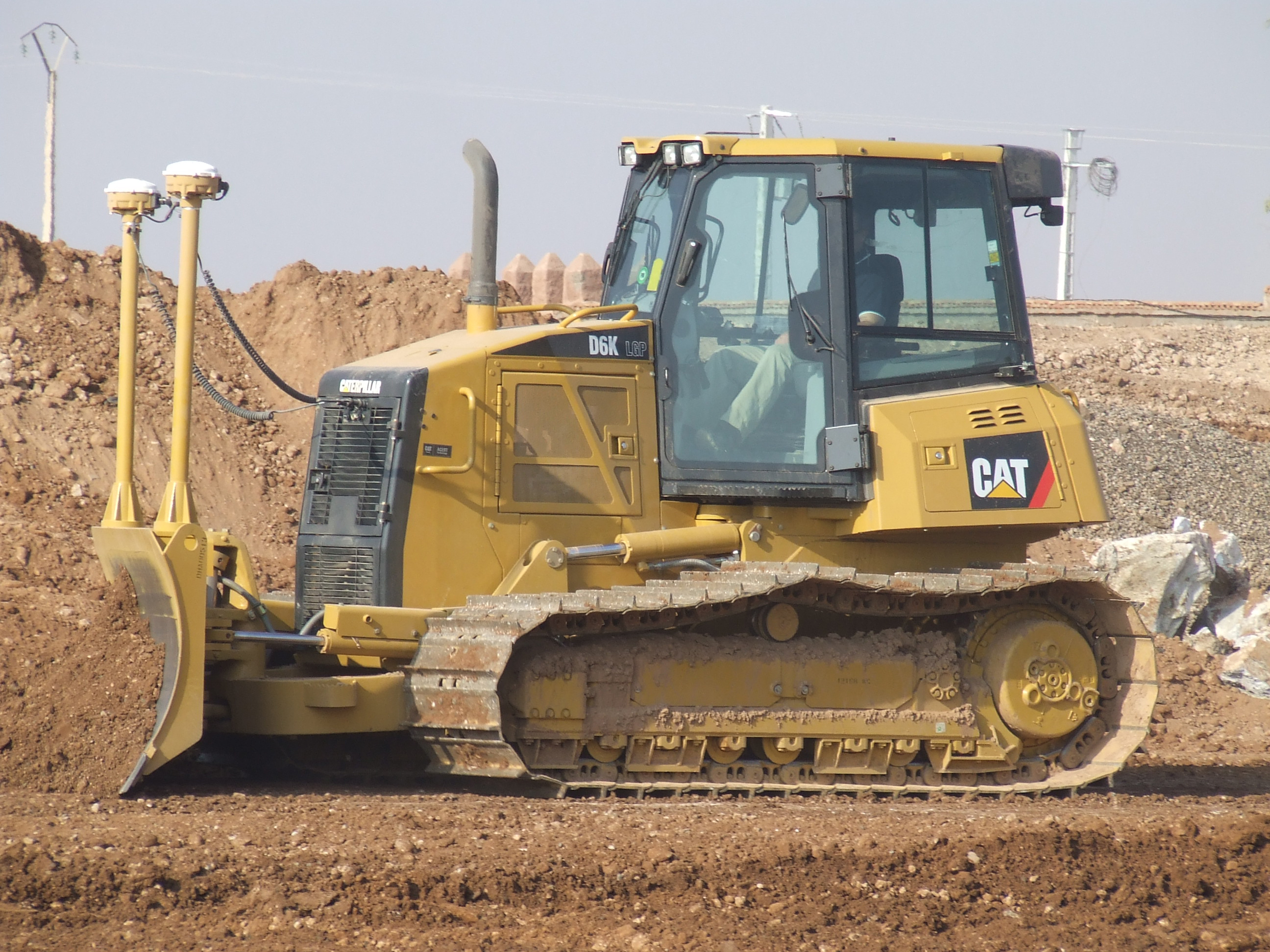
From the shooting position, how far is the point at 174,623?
643 cm

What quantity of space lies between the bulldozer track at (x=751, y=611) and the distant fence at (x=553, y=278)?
803 inches

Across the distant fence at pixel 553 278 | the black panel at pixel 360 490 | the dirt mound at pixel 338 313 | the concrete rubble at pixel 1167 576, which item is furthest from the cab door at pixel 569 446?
the distant fence at pixel 553 278

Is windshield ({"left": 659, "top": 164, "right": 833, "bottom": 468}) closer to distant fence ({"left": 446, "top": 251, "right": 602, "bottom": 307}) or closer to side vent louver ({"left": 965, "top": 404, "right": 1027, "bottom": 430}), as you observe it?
side vent louver ({"left": 965, "top": 404, "right": 1027, "bottom": 430})

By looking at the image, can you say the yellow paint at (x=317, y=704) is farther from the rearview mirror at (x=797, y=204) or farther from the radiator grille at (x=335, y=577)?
the rearview mirror at (x=797, y=204)

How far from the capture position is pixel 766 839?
5891mm

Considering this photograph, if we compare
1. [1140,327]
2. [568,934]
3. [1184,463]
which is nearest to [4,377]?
[568,934]

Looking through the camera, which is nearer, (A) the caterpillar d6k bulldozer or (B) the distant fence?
(A) the caterpillar d6k bulldozer

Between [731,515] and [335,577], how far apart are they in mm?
2085

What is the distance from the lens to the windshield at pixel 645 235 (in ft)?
24.8

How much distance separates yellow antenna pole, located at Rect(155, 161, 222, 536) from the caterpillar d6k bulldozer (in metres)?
0.03

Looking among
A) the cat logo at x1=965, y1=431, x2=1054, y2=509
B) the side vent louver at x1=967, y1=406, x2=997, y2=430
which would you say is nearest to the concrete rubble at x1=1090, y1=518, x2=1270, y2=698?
the cat logo at x1=965, y1=431, x2=1054, y2=509

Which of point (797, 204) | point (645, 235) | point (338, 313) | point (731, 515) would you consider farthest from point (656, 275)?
point (338, 313)

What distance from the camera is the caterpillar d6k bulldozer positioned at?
22.6 feet

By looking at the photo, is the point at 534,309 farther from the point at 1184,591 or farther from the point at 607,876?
the point at 1184,591
